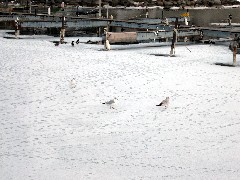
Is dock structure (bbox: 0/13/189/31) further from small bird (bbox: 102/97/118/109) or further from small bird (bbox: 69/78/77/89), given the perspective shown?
small bird (bbox: 102/97/118/109)

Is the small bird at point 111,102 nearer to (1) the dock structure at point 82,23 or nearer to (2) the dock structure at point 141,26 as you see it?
(2) the dock structure at point 141,26

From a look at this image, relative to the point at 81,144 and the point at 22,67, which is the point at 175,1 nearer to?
the point at 22,67

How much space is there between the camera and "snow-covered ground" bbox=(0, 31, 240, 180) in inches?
345

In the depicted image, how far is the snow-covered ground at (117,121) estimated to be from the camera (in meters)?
8.77

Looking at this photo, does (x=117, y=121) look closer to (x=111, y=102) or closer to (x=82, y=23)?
(x=111, y=102)

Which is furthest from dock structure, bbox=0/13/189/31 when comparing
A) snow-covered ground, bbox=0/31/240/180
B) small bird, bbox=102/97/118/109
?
small bird, bbox=102/97/118/109

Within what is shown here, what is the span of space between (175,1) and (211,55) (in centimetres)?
9861

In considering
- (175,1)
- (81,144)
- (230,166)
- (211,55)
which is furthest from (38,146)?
(175,1)

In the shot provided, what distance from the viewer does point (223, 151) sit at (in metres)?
9.91

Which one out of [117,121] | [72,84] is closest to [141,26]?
[72,84]

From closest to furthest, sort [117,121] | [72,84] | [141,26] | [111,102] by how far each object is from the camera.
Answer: [117,121]
[111,102]
[72,84]
[141,26]

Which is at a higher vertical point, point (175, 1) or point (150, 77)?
point (175, 1)

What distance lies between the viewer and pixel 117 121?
12117mm

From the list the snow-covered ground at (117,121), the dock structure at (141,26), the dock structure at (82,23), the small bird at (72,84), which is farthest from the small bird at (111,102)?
the dock structure at (82,23)
